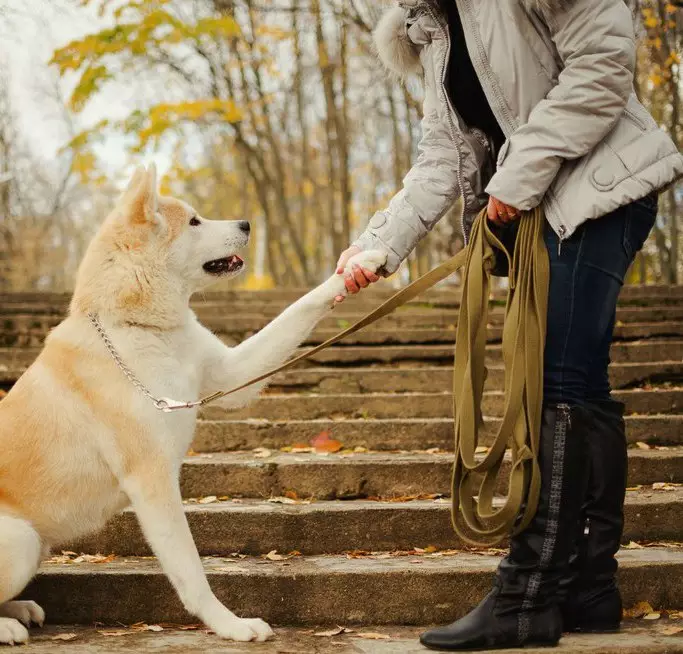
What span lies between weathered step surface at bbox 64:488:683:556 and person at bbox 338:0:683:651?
0.98 m

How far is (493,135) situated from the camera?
3.10 meters

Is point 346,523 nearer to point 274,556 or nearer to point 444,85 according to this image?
point 274,556

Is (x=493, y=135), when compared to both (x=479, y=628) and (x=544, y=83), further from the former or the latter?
(x=479, y=628)

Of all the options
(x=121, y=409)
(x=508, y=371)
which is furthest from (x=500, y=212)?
(x=121, y=409)

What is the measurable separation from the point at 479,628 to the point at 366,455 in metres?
1.97

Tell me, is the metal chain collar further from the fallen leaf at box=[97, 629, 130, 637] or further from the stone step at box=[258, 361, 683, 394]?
the stone step at box=[258, 361, 683, 394]

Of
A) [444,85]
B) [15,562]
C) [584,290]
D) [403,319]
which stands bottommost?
[15,562]

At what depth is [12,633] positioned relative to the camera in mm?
3084

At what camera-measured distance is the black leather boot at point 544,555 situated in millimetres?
2850

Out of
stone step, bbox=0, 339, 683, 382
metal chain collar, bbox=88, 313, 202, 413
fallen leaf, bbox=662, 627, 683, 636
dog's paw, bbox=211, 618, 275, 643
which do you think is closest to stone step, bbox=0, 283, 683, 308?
stone step, bbox=0, 339, 683, 382

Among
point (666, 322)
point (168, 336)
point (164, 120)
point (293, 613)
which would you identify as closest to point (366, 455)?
point (293, 613)

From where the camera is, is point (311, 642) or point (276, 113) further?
point (276, 113)

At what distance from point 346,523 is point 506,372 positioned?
1.33 meters

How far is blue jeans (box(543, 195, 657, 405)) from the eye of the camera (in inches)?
109
